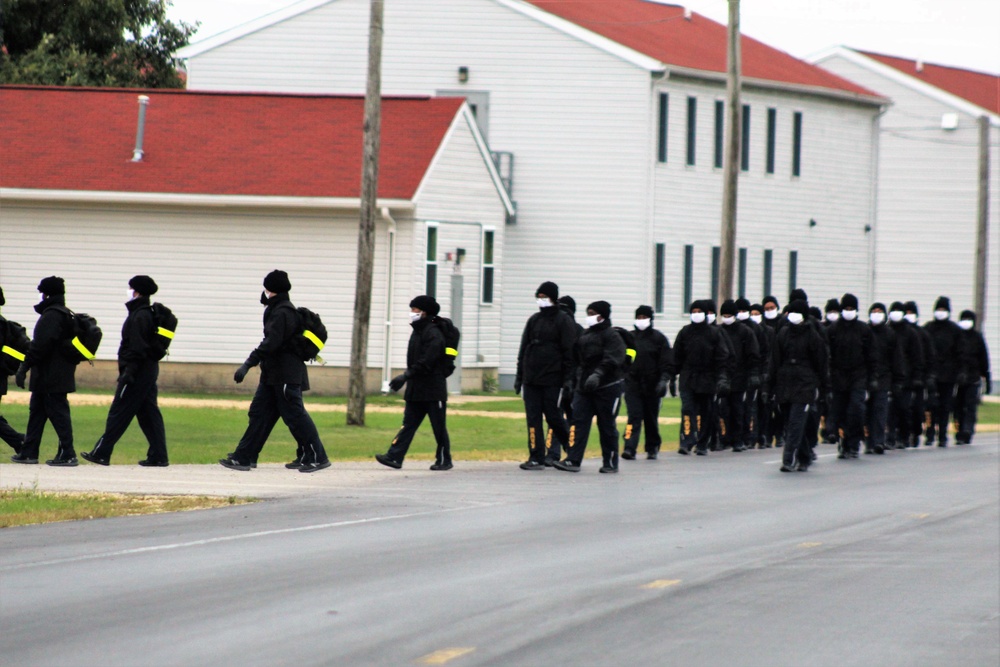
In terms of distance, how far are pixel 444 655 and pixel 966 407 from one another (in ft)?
60.4

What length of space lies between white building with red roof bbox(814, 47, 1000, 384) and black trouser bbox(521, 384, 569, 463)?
2959 centimetres

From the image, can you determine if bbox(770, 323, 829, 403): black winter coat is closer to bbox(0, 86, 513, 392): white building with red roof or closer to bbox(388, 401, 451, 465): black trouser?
bbox(388, 401, 451, 465): black trouser

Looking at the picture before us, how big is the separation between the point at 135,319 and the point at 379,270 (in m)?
14.0

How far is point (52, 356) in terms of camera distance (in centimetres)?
1594

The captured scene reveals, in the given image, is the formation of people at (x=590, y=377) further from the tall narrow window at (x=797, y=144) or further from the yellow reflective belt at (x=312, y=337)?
the tall narrow window at (x=797, y=144)

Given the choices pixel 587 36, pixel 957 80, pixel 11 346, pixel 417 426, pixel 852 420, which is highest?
pixel 957 80

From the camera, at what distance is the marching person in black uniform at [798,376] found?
17.9 m

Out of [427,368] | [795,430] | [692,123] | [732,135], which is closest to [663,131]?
[692,123]

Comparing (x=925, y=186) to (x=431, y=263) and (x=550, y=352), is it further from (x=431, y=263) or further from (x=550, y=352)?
(x=550, y=352)

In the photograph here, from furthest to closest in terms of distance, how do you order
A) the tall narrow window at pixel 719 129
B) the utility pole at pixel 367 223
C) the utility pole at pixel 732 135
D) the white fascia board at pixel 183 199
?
the tall narrow window at pixel 719 129, the white fascia board at pixel 183 199, the utility pole at pixel 732 135, the utility pole at pixel 367 223

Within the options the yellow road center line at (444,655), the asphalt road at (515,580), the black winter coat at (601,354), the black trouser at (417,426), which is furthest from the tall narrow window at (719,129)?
the yellow road center line at (444,655)

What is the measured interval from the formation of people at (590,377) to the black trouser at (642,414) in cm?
2

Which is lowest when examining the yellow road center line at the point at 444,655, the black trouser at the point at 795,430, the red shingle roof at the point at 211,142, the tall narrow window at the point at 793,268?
the yellow road center line at the point at 444,655

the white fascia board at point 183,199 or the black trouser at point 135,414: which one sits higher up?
the white fascia board at point 183,199
